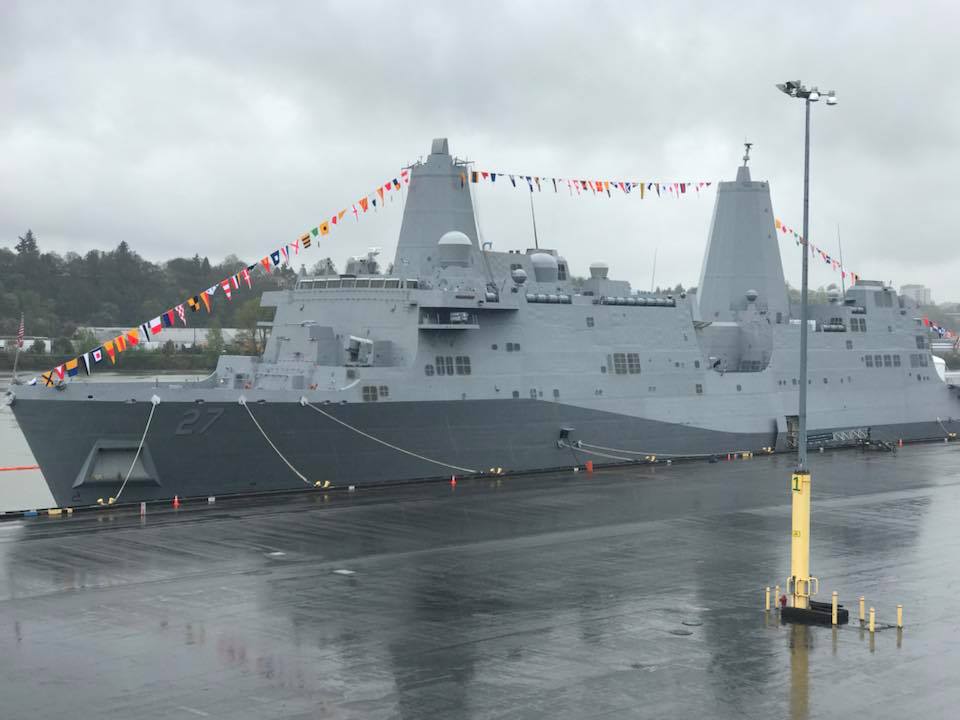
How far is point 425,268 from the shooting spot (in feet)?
109

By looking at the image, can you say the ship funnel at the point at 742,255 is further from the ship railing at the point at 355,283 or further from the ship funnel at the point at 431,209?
the ship railing at the point at 355,283

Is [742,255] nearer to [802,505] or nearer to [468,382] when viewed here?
[468,382]

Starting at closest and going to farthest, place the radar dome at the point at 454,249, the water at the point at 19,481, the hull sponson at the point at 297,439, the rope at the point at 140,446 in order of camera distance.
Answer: the hull sponson at the point at 297,439 < the rope at the point at 140,446 < the radar dome at the point at 454,249 < the water at the point at 19,481

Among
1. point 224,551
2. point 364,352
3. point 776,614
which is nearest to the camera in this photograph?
point 776,614

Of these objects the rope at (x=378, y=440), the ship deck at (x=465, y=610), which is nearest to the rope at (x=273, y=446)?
the ship deck at (x=465, y=610)

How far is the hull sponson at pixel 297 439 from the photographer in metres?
25.5

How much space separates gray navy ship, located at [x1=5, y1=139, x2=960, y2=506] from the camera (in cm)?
2612

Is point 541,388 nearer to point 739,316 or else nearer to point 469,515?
point 469,515

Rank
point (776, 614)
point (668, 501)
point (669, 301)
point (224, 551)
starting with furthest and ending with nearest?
point (669, 301) → point (668, 501) → point (224, 551) → point (776, 614)

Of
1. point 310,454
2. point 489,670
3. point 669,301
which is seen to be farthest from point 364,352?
point 489,670

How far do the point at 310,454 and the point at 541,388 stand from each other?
7.83 meters

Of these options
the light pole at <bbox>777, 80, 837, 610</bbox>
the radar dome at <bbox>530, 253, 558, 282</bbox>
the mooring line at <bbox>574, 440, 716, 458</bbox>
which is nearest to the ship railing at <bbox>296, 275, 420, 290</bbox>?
the radar dome at <bbox>530, 253, 558, 282</bbox>

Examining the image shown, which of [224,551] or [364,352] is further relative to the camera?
[364,352]

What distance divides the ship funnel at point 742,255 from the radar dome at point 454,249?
14.3 m
